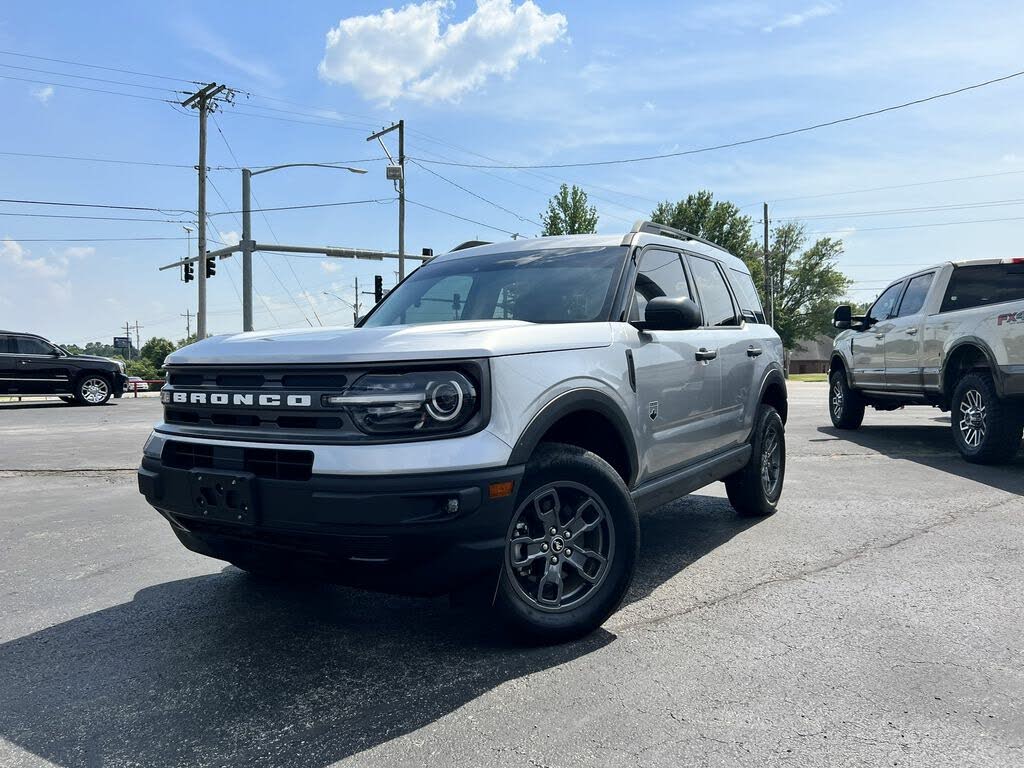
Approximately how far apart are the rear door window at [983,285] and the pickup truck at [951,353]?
0.03 ft

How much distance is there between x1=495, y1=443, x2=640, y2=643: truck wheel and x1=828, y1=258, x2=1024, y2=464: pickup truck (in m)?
5.69

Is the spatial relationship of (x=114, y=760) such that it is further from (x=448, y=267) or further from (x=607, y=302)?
(x=448, y=267)

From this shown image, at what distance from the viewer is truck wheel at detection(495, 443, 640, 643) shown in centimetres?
302

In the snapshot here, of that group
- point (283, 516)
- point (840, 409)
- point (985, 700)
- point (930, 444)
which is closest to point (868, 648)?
point (985, 700)

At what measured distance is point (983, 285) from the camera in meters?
8.54

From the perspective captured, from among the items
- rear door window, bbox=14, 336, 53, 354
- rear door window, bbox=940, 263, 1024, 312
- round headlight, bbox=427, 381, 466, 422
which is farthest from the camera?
rear door window, bbox=14, 336, 53, 354

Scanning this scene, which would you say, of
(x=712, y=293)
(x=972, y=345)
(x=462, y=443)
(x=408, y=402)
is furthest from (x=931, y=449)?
(x=408, y=402)

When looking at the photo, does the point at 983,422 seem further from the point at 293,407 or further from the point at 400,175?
the point at 400,175

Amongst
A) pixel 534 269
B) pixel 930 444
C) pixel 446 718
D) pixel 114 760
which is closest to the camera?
pixel 114 760

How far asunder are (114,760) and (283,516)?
882mm

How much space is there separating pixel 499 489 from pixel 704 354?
6.84ft

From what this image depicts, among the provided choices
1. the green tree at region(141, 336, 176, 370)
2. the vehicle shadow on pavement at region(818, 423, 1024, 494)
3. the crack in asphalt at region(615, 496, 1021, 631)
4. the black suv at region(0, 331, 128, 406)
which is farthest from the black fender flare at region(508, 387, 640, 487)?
the green tree at region(141, 336, 176, 370)

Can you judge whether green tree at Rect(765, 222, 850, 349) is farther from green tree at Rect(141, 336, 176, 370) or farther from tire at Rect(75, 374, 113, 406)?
green tree at Rect(141, 336, 176, 370)

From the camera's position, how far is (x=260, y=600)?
377 cm
